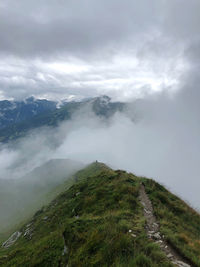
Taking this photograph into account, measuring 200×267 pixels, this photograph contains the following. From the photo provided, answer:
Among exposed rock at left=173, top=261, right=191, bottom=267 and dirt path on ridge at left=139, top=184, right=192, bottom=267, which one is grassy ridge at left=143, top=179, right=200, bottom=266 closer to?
dirt path on ridge at left=139, top=184, right=192, bottom=267

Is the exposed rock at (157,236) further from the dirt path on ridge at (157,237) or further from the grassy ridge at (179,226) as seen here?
the grassy ridge at (179,226)

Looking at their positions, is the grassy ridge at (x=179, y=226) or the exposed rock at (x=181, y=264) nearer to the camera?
the exposed rock at (x=181, y=264)

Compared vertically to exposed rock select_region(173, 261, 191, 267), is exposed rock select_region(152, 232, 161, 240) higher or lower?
lower

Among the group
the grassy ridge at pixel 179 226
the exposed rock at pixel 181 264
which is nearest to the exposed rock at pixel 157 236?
the grassy ridge at pixel 179 226

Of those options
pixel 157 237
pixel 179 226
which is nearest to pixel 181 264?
pixel 157 237

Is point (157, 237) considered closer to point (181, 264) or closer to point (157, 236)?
point (157, 236)

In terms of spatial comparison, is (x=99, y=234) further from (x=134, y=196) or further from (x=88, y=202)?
(x=88, y=202)

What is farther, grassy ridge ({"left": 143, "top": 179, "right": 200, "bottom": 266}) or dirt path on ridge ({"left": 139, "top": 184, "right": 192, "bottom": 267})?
grassy ridge ({"left": 143, "top": 179, "right": 200, "bottom": 266})

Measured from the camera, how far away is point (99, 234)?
10.5 m

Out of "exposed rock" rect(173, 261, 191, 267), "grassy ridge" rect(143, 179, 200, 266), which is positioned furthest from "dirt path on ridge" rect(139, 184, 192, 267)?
"grassy ridge" rect(143, 179, 200, 266)

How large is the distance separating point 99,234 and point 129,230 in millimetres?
2296

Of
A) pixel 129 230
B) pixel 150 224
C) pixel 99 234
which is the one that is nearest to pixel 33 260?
pixel 99 234

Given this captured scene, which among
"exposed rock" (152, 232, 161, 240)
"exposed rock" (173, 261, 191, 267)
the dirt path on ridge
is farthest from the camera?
"exposed rock" (152, 232, 161, 240)

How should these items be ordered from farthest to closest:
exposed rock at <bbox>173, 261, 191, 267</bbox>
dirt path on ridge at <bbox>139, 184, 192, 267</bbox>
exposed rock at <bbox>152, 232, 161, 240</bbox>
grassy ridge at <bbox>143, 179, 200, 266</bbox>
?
exposed rock at <bbox>152, 232, 161, 240</bbox>, grassy ridge at <bbox>143, 179, 200, 266</bbox>, dirt path on ridge at <bbox>139, 184, 192, 267</bbox>, exposed rock at <bbox>173, 261, 191, 267</bbox>
